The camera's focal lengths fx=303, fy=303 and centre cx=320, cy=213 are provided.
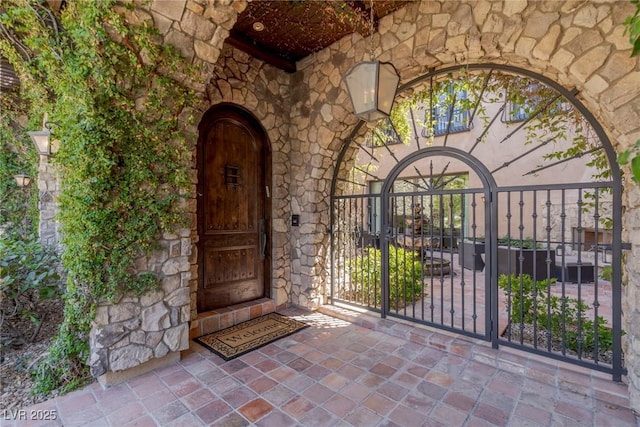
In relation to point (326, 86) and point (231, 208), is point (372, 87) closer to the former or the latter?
point (326, 86)

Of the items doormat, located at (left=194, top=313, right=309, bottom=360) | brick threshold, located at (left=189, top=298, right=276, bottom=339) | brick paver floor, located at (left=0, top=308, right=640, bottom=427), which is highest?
brick threshold, located at (left=189, top=298, right=276, bottom=339)

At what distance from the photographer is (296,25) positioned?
10.7 ft

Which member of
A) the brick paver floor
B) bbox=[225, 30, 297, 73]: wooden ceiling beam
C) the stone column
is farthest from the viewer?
the stone column

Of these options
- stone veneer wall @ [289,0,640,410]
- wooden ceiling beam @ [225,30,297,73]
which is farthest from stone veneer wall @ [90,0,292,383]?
stone veneer wall @ [289,0,640,410]

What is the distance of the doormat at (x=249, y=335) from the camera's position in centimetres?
285

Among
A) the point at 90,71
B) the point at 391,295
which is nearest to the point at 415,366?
the point at 391,295

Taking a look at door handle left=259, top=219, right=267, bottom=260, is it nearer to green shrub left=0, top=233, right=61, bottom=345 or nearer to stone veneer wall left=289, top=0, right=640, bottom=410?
stone veneer wall left=289, top=0, right=640, bottom=410

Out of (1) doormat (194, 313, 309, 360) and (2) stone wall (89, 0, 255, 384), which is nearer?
(2) stone wall (89, 0, 255, 384)

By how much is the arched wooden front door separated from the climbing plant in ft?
A: 2.83

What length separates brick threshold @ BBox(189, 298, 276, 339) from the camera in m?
3.16

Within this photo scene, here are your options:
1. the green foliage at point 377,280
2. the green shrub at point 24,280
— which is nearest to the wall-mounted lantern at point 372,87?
the green foliage at point 377,280

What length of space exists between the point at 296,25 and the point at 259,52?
587 mm

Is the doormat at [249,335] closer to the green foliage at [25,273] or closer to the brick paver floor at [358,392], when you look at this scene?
the brick paver floor at [358,392]

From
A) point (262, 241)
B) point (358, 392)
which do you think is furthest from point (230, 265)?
point (358, 392)
